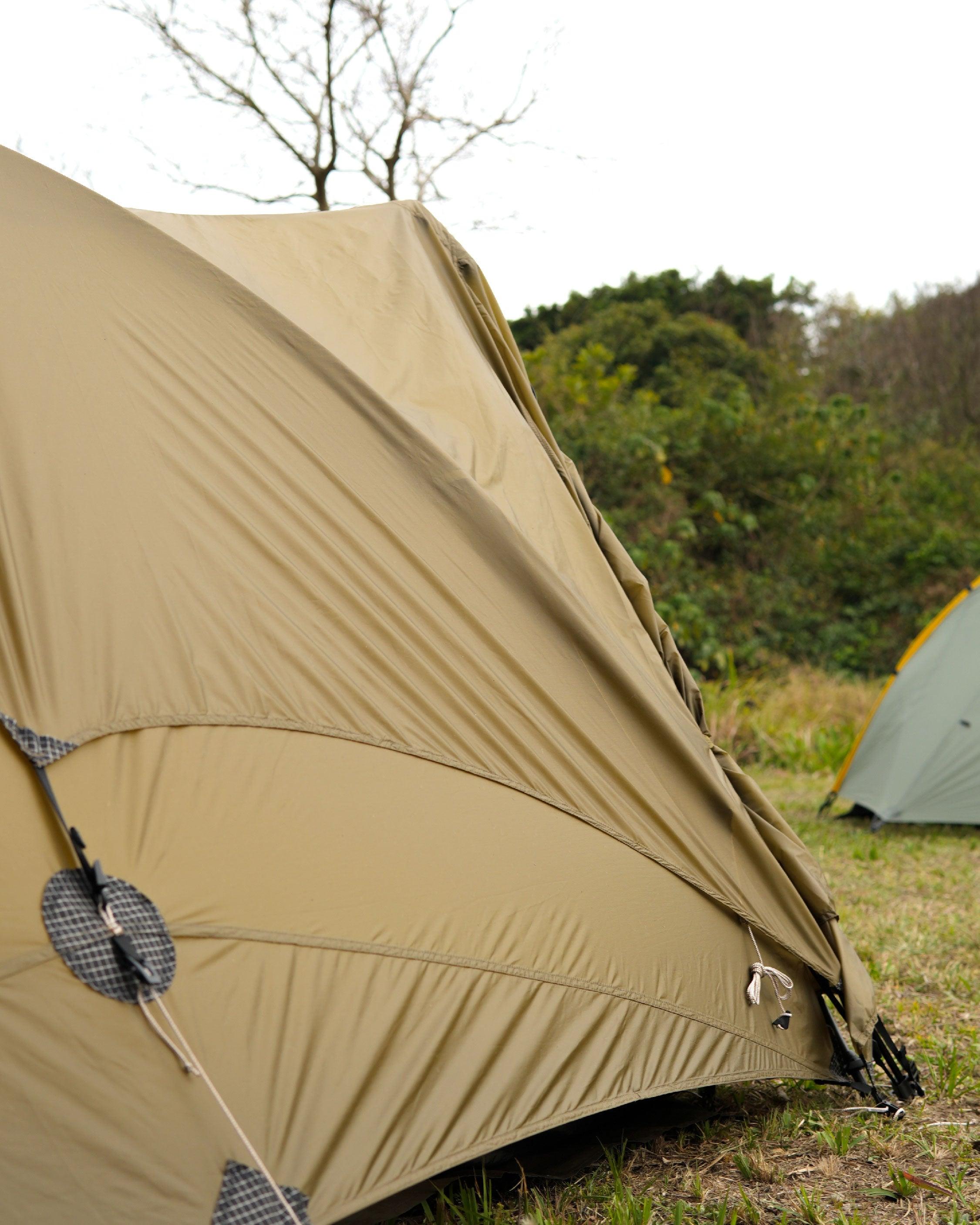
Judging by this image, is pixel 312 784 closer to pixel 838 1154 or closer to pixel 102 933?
pixel 102 933

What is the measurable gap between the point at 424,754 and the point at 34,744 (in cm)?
71

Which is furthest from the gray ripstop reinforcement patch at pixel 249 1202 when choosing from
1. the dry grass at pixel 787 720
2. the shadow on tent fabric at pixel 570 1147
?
the dry grass at pixel 787 720

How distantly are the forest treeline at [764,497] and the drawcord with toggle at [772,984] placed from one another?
7.66 metres

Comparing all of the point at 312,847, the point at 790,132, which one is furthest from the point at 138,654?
the point at 790,132

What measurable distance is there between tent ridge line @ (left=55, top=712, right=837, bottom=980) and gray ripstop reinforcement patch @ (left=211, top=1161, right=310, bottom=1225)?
69 centimetres

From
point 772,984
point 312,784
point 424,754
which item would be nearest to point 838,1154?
point 772,984

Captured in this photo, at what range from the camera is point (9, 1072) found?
4.51ft

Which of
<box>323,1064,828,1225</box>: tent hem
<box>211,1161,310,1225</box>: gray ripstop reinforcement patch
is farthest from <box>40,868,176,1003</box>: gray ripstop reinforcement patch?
<box>323,1064,828,1225</box>: tent hem

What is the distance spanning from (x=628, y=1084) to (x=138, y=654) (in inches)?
48.1

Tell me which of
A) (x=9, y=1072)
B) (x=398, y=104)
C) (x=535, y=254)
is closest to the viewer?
(x=9, y=1072)

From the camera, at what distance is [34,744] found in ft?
5.10

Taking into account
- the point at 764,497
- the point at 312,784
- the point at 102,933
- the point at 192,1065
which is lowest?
Answer: the point at 192,1065

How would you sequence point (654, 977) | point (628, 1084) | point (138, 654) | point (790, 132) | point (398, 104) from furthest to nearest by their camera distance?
point (790, 132) → point (398, 104) → point (654, 977) → point (628, 1084) → point (138, 654)

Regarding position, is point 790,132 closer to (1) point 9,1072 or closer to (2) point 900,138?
(2) point 900,138
